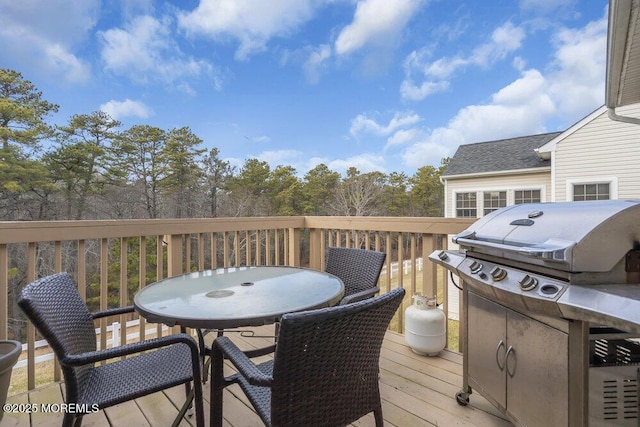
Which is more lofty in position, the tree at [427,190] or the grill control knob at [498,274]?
the tree at [427,190]

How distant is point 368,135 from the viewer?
12.0 meters

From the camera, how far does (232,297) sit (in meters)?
1.61

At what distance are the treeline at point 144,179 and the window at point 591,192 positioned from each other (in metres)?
5.13

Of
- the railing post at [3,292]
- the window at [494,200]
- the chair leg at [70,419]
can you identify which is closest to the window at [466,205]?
the window at [494,200]

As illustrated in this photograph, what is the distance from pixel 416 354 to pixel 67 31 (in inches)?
427

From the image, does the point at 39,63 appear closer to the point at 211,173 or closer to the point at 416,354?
the point at 211,173

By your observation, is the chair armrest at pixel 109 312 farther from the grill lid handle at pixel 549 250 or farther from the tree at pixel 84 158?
the tree at pixel 84 158

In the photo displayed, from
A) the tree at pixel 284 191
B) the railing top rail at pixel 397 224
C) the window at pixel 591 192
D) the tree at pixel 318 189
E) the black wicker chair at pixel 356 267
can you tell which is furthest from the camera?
the tree at pixel 318 189

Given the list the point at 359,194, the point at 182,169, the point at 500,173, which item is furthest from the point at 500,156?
the point at 182,169

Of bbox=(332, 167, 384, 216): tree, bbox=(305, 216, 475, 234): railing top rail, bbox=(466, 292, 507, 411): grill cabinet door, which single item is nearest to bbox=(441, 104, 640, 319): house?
bbox=(332, 167, 384, 216): tree

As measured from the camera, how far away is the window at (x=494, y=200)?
287 inches

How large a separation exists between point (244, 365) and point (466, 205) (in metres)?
7.90

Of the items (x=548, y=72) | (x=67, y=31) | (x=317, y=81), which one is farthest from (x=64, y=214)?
(x=548, y=72)

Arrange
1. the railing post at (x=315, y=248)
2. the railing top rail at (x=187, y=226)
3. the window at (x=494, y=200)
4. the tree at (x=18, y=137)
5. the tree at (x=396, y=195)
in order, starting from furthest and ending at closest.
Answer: the tree at (x=396, y=195) → the tree at (x=18, y=137) → the window at (x=494, y=200) → the railing post at (x=315, y=248) → the railing top rail at (x=187, y=226)
